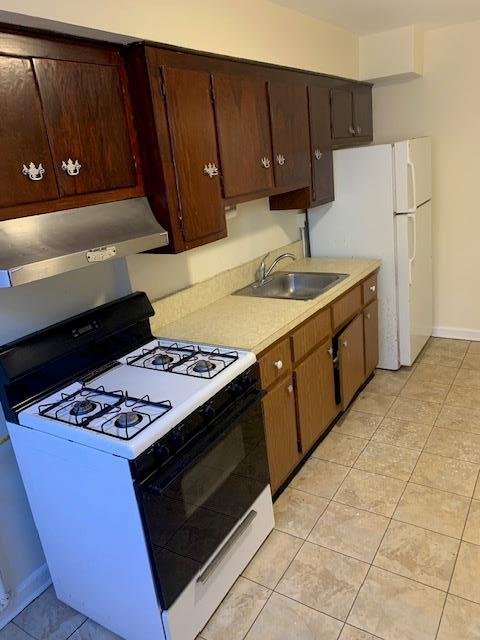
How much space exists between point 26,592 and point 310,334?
1.71m

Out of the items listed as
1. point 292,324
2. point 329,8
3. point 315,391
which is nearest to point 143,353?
point 292,324

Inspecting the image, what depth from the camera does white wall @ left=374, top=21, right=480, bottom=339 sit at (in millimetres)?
3631

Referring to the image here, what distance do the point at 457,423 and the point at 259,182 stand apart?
1841mm

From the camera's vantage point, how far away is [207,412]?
1733 mm

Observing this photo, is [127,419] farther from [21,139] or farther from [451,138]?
[451,138]

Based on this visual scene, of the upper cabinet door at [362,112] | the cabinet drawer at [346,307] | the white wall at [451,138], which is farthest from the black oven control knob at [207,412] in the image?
the white wall at [451,138]

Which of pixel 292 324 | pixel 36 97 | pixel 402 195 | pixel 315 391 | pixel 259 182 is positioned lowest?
pixel 315 391

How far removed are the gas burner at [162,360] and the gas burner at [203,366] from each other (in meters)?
0.14

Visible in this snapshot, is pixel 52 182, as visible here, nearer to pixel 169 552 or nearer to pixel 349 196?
pixel 169 552

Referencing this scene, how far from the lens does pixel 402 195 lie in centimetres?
327

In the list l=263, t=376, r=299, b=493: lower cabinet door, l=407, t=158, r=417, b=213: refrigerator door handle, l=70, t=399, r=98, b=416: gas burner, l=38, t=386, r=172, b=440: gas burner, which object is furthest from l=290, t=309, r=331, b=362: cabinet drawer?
l=407, t=158, r=417, b=213: refrigerator door handle

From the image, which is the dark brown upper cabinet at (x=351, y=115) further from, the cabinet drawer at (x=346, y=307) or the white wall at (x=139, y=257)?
the cabinet drawer at (x=346, y=307)

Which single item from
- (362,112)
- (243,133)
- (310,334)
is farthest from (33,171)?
(362,112)

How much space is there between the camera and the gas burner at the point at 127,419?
1.52m
